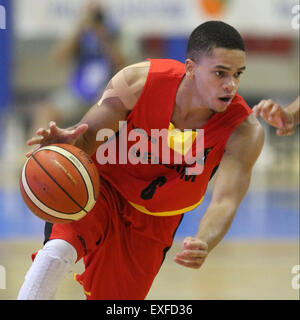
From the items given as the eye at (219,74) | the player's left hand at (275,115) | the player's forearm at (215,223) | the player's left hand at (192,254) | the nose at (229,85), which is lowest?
the player's left hand at (192,254)

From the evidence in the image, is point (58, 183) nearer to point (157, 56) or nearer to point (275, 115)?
point (275, 115)

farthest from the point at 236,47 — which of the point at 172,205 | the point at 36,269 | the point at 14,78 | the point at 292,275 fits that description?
the point at 14,78

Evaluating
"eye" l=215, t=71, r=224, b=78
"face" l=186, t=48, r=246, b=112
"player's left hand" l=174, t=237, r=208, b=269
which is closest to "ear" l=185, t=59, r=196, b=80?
"face" l=186, t=48, r=246, b=112

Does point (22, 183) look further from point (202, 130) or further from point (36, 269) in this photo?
point (202, 130)

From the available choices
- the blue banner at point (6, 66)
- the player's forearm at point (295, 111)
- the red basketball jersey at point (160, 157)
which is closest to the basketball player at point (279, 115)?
the player's forearm at point (295, 111)

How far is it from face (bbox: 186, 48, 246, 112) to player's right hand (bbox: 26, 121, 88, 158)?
25.7 inches

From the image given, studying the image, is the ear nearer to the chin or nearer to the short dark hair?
the short dark hair

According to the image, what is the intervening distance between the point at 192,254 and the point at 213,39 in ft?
3.66

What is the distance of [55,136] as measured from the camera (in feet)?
11.1

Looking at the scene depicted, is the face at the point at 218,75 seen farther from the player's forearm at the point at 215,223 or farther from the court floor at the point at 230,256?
the court floor at the point at 230,256

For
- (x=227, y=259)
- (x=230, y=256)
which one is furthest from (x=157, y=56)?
(x=227, y=259)

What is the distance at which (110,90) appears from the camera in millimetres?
3473

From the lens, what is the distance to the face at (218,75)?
3.22 m

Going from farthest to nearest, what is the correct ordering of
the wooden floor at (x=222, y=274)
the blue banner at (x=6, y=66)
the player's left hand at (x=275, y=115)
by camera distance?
1. the blue banner at (x=6, y=66)
2. the wooden floor at (x=222, y=274)
3. the player's left hand at (x=275, y=115)
